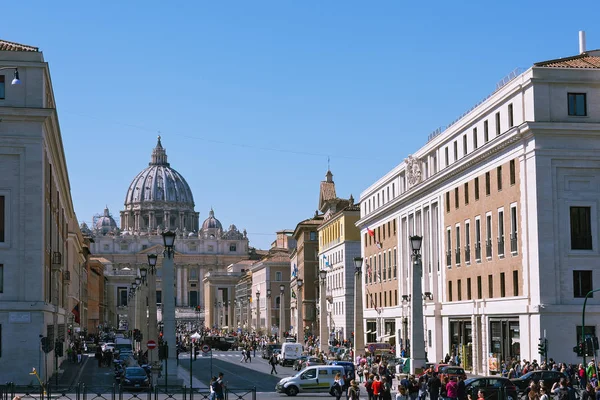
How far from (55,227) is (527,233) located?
29988 millimetres

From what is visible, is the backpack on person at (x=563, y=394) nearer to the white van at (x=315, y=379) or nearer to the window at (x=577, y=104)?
the white van at (x=315, y=379)

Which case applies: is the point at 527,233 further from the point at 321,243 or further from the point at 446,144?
the point at 321,243

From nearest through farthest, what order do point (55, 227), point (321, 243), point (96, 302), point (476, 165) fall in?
point (476, 165), point (55, 227), point (321, 243), point (96, 302)

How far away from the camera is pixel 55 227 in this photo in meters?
66.8

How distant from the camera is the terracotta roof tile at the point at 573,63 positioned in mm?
53562

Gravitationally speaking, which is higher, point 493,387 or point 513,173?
point 513,173

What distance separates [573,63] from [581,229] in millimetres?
8708

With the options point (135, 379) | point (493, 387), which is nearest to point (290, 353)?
point (135, 379)

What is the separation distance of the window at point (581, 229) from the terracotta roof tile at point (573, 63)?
730 centimetres

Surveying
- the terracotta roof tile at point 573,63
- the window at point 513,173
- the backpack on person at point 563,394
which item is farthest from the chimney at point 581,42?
the backpack on person at point 563,394

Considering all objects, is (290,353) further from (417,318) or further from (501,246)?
(417,318)

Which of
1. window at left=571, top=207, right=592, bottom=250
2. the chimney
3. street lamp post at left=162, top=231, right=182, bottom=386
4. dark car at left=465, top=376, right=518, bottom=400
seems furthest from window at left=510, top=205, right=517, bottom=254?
street lamp post at left=162, top=231, right=182, bottom=386

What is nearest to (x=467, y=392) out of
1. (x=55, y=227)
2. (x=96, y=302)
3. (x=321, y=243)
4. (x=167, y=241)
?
(x=167, y=241)

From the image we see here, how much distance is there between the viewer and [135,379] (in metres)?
50.2
